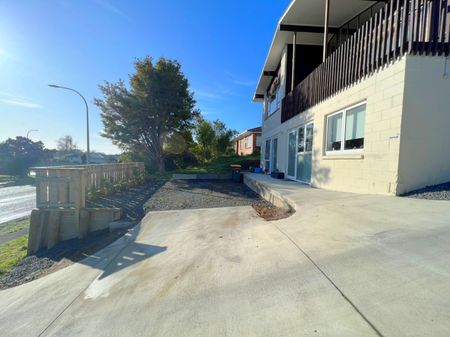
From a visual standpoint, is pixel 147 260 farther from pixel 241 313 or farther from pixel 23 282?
pixel 23 282

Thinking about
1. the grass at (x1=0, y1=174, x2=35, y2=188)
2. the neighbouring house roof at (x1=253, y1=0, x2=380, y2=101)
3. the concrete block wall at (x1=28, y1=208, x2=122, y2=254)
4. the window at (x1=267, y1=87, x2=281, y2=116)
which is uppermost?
the neighbouring house roof at (x1=253, y1=0, x2=380, y2=101)

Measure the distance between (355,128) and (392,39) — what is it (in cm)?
209

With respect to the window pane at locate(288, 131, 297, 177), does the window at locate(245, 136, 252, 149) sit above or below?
above

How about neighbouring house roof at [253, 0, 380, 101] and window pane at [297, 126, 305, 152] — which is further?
window pane at [297, 126, 305, 152]

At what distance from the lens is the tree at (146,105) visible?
16688 mm

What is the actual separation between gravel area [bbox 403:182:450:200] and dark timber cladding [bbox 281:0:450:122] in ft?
8.89

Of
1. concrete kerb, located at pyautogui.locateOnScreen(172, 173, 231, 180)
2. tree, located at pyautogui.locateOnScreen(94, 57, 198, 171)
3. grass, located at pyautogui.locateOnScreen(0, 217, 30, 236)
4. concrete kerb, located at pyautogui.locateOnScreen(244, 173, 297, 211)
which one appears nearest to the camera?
concrete kerb, located at pyautogui.locateOnScreen(244, 173, 297, 211)

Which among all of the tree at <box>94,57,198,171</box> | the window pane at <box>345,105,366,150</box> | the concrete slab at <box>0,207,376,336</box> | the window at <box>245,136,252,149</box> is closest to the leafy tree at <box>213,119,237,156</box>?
the window at <box>245,136,252,149</box>

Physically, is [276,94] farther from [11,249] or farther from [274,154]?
[11,249]

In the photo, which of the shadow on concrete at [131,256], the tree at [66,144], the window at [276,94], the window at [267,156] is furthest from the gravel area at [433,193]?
the tree at [66,144]

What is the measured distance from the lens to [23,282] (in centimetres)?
405

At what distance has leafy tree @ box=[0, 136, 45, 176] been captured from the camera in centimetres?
3154

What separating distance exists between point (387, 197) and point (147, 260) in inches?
191

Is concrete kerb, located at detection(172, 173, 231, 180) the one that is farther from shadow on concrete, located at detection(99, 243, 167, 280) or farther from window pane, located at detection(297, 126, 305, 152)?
shadow on concrete, located at detection(99, 243, 167, 280)
